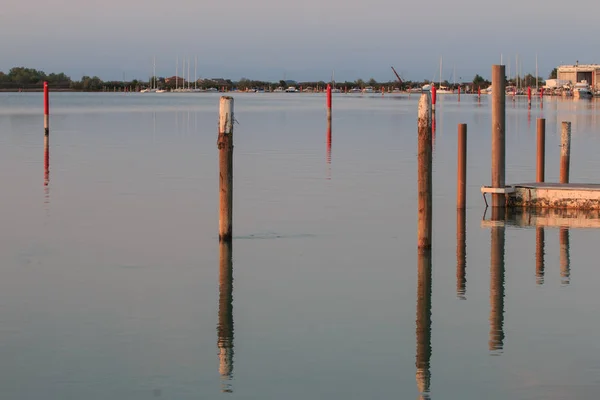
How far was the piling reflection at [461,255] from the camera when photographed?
602 inches

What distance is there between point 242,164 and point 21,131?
2368 centimetres

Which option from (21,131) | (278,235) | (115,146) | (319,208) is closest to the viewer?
(278,235)

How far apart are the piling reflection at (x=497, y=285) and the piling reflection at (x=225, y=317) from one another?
9.54 ft

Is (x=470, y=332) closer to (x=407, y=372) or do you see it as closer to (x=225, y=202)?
(x=407, y=372)

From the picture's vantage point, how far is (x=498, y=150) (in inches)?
829

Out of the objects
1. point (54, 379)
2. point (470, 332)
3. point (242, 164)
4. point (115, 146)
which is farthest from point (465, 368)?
point (115, 146)

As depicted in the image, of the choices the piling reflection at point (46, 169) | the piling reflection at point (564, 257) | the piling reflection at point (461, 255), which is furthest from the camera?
the piling reflection at point (46, 169)

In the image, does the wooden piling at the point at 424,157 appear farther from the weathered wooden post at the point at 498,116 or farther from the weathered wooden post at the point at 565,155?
the weathered wooden post at the point at 565,155

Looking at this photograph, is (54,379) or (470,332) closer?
(54,379)

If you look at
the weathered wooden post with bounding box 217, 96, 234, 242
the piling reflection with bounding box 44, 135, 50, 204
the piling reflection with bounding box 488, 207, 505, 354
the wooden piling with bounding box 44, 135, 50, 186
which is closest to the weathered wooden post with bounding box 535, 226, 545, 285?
the piling reflection with bounding box 488, 207, 505, 354

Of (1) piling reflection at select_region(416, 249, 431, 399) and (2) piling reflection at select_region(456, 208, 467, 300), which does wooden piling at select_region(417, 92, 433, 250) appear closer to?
(1) piling reflection at select_region(416, 249, 431, 399)

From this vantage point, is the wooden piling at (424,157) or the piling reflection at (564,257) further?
the wooden piling at (424,157)

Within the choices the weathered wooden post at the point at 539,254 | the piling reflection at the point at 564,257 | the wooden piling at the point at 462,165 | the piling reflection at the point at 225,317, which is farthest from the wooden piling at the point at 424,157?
the wooden piling at the point at 462,165

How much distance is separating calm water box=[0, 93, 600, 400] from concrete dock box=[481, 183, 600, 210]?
3.40 feet
